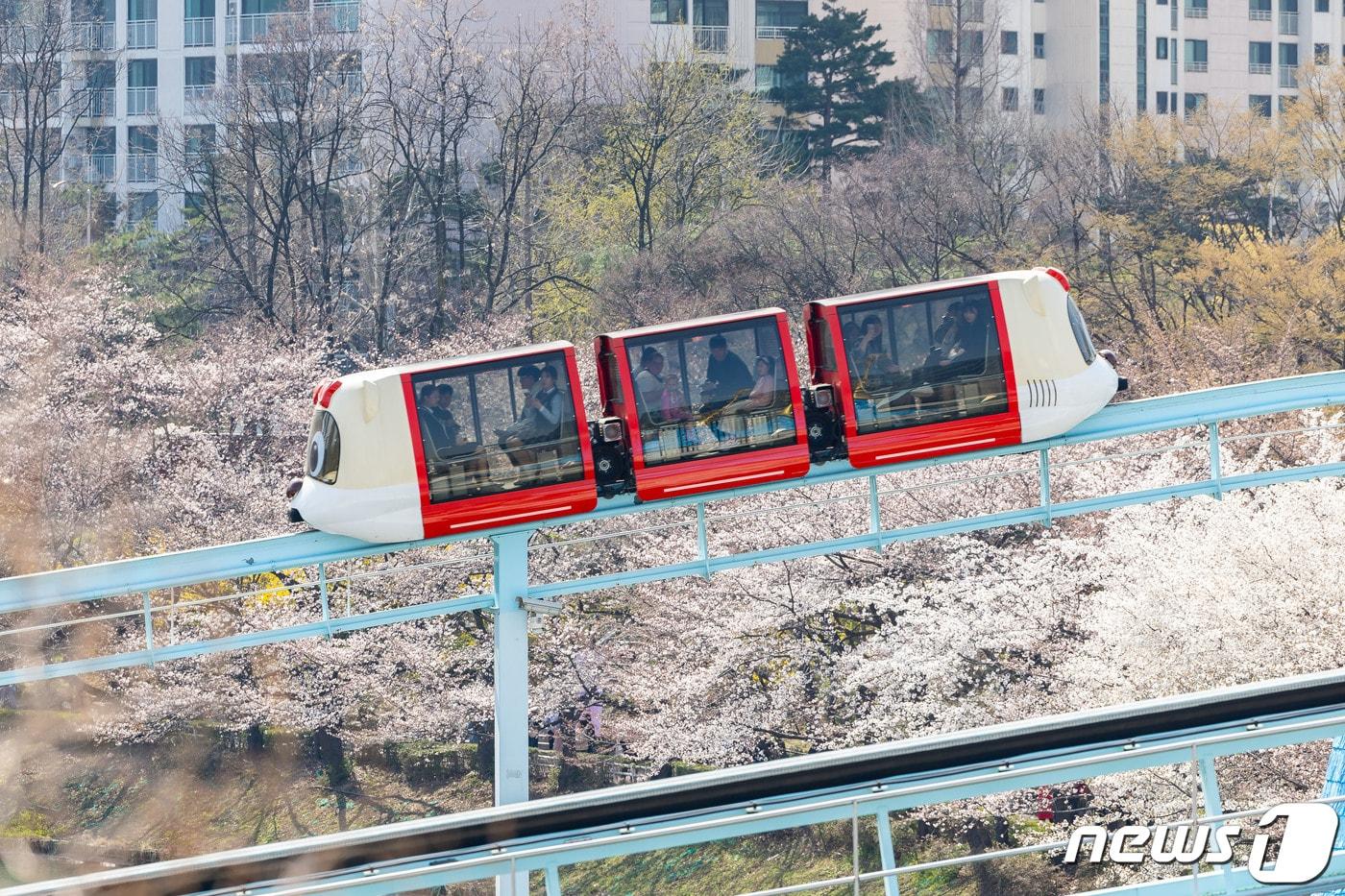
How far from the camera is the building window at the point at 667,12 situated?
60.1m

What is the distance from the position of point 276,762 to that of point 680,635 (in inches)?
328

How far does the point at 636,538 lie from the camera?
105 ft

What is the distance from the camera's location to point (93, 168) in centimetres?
6041

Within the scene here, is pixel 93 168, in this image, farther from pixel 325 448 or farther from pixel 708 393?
pixel 708 393

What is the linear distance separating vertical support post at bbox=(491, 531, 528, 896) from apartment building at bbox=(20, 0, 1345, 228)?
3956 centimetres

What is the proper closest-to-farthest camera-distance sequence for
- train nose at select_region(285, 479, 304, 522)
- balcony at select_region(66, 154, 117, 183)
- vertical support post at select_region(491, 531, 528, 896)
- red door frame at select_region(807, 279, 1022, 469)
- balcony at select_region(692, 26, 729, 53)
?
vertical support post at select_region(491, 531, 528, 896), red door frame at select_region(807, 279, 1022, 469), train nose at select_region(285, 479, 304, 522), balcony at select_region(66, 154, 117, 183), balcony at select_region(692, 26, 729, 53)

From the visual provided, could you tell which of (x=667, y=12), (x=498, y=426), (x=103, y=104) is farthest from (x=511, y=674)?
(x=103, y=104)

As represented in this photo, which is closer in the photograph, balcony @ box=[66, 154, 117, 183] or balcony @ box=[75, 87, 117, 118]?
balcony @ box=[66, 154, 117, 183]

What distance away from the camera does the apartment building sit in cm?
A: 5759

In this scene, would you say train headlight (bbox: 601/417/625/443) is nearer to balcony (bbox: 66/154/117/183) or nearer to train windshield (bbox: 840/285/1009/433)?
train windshield (bbox: 840/285/1009/433)

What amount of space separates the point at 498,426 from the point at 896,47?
2019 inches

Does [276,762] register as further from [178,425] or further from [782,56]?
[782,56]

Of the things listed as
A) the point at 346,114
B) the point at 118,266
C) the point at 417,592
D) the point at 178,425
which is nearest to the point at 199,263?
the point at 118,266

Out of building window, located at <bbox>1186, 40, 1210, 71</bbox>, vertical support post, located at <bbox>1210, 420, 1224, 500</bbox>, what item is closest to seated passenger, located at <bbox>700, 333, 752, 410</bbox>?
vertical support post, located at <bbox>1210, 420, 1224, 500</bbox>
